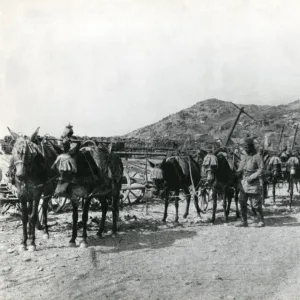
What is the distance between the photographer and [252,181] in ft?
32.8

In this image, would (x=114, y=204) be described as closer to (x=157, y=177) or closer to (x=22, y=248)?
(x=157, y=177)

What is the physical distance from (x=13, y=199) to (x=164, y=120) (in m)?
57.6

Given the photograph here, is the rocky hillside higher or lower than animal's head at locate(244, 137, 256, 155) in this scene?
higher

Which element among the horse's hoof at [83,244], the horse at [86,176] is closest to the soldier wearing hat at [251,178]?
the horse at [86,176]

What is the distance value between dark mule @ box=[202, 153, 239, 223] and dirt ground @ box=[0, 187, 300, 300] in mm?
1351

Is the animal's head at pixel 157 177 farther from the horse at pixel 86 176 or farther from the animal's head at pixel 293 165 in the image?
the animal's head at pixel 293 165

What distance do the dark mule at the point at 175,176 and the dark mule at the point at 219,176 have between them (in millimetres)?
665

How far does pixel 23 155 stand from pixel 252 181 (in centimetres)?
608

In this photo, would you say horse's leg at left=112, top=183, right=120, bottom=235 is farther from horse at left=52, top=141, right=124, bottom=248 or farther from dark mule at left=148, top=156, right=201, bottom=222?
dark mule at left=148, top=156, right=201, bottom=222

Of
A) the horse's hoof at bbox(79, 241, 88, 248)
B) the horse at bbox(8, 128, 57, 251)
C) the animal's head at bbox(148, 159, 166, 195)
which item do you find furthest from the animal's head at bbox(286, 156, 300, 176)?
the horse at bbox(8, 128, 57, 251)

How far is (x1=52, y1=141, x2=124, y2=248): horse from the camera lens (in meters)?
7.50

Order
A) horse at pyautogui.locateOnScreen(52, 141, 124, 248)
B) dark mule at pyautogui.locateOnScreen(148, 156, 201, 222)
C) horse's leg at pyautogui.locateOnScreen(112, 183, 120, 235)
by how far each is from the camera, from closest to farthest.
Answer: horse at pyautogui.locateOnScreen(52, 141, 124, 248), horse's leg at pyautogui.locateOnScreen(112, 183, 120, 235), dark mule at pyautogui.locateOnScreen(148, 156, 201, 222)

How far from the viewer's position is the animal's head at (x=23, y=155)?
22.7 ft

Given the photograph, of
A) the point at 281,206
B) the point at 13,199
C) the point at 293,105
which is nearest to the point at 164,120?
the point at 293,105
